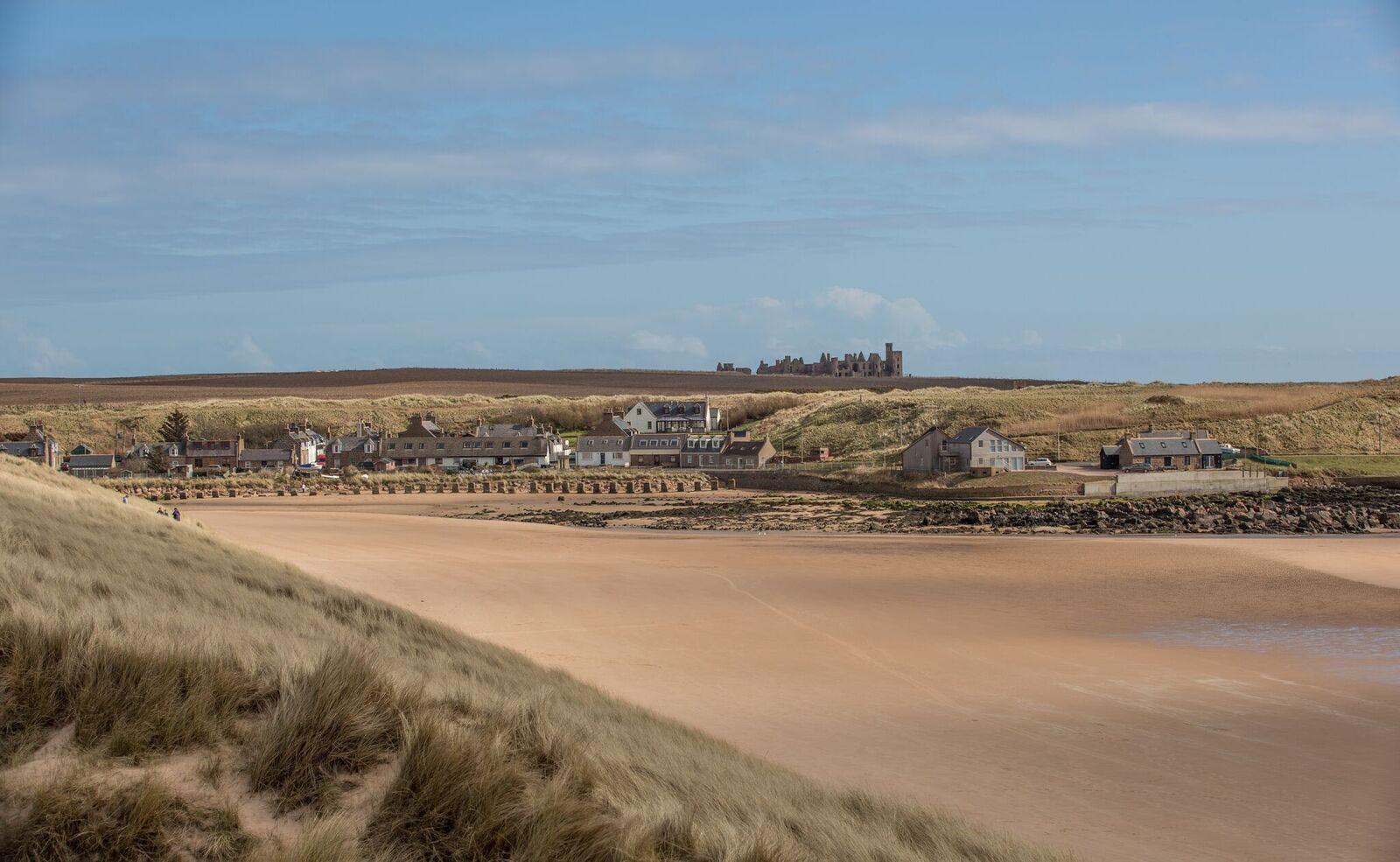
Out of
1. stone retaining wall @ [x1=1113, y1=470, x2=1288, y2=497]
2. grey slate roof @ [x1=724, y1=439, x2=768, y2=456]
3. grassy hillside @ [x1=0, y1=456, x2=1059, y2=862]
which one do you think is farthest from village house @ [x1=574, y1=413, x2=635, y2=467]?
grassy hillside @ [x1=0, y1=456, x2=1059, y2=862]

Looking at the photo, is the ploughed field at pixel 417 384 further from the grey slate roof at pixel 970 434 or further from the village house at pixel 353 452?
the grey slate roof at pixel 970 434

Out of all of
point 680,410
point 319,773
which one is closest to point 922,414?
point 680,410

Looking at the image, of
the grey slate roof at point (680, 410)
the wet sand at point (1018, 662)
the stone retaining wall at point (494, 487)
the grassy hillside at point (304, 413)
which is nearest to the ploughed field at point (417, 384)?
the grassy hillside at point (304, 413)

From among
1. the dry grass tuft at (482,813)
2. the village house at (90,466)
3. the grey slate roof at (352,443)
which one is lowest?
the village house at (90,466)

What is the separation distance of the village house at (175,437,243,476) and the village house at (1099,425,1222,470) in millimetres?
57609

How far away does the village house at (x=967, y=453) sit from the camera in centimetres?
6041

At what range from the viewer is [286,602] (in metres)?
12.8

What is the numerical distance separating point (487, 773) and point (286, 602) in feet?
26.5

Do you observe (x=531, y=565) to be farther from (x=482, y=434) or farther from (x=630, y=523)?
(x=482, y=434)

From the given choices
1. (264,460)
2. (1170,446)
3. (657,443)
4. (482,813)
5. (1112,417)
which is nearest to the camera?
(482,813)

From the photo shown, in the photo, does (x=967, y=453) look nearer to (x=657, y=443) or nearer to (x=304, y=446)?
(x=657, y=443)

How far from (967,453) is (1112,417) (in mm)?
28712

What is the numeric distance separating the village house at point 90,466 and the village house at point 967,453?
168 feet

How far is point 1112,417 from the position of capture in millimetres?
83812
